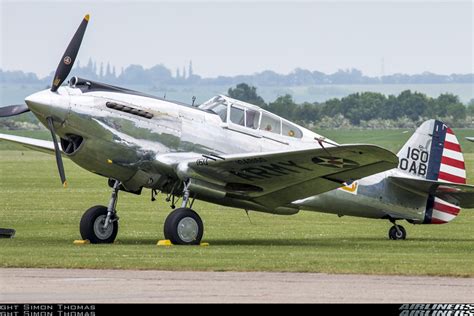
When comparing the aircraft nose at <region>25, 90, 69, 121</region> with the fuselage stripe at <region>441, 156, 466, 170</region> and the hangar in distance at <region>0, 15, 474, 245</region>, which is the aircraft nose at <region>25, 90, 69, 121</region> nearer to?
the hangar in distance at <region>0, 15, 474, 245</region>

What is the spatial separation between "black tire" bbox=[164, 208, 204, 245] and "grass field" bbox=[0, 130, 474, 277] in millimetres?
353

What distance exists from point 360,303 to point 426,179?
11176mm

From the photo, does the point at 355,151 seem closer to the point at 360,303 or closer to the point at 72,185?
the point at 360,303

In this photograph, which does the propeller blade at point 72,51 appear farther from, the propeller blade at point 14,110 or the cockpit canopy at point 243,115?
the cockpit canopy at point 243,115

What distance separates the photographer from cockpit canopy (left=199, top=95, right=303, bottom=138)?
2222 centimetres

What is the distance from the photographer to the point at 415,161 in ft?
79.5

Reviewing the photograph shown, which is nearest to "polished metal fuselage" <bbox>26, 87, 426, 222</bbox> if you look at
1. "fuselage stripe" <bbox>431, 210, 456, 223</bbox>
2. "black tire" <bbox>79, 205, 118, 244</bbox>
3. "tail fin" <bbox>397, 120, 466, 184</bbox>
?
"black tire" <bbox>79, 205, 118, 244</bbox>

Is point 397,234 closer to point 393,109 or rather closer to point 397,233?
point 397,233

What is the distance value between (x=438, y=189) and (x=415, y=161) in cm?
82

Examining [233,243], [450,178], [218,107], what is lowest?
[233,243]

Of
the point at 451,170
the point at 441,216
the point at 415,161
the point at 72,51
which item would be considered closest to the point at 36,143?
Result: the point at 72,51

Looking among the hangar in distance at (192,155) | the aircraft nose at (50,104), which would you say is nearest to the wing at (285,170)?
the hangar in distance at (192,155)

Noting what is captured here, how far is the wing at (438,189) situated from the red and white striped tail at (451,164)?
64 cm

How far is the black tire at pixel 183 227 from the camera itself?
20797mm
